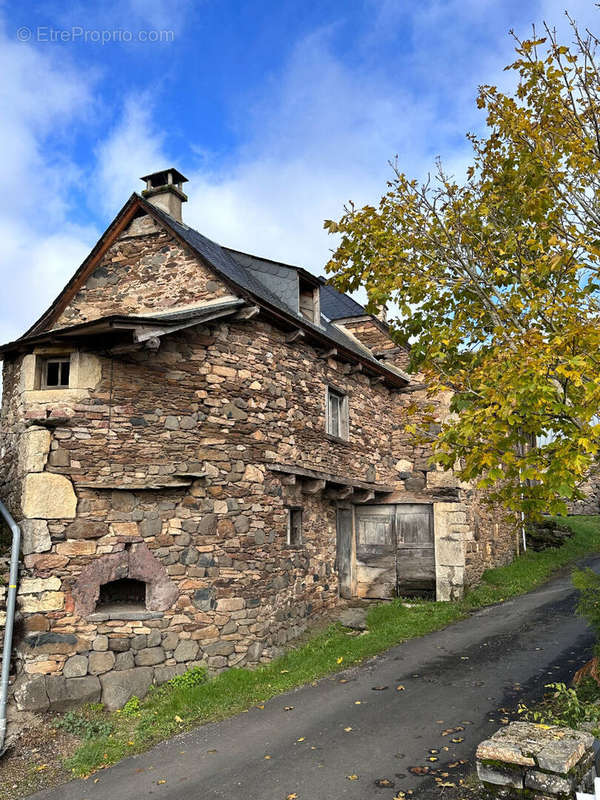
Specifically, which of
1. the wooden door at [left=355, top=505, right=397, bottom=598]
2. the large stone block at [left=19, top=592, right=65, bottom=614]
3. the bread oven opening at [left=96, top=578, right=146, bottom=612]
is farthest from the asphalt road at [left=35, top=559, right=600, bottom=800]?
the wooden door at [left=355, top=505, right=397, bottom=598]

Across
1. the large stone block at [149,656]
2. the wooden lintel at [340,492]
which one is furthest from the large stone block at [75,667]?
the wooden lintel at [340,492]

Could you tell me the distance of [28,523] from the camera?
26.0ft

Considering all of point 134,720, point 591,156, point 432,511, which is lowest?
point 134,720

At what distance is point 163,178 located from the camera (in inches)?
488

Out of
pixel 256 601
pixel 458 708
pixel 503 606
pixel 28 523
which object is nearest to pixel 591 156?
pixel 458 708

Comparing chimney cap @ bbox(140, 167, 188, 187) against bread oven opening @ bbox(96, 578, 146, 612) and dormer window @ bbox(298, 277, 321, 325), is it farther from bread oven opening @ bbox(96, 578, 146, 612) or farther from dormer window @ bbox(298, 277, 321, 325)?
bread oven opening @ bbox(96, 578, 146, 612)

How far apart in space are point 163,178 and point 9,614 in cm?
871

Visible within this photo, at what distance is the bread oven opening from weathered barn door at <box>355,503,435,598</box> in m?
6.16

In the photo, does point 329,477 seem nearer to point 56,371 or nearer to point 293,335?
point 293,335

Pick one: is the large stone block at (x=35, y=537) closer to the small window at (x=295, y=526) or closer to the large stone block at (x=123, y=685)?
the large stone block at (x=123, y=685)

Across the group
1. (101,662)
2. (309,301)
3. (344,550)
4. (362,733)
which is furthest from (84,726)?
(309,301)

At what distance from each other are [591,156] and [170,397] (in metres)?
6.10

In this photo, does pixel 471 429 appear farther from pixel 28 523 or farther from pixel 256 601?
pixel 28 523

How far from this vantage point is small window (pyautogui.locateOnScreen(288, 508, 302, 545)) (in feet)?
35.3
